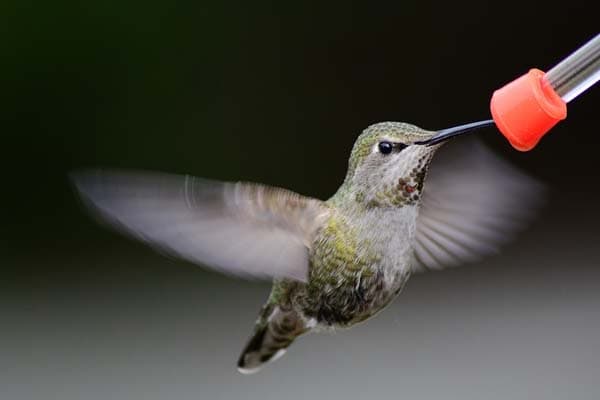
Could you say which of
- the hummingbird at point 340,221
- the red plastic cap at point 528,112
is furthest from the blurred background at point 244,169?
the red plastic cap at point 528,112

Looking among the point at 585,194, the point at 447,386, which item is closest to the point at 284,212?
the point at 447,386

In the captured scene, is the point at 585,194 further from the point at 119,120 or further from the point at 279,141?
the point at 119,120

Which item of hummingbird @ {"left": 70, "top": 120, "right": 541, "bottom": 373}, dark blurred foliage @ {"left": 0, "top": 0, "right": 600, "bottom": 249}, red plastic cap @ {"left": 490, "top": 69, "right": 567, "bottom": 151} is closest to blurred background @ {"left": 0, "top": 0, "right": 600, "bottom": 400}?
dark blurred foliage @ {"left": 0, "top": 0, "right": 600, "bottom": 249}

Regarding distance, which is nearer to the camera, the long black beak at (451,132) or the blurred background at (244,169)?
the long black beak at (451,132)

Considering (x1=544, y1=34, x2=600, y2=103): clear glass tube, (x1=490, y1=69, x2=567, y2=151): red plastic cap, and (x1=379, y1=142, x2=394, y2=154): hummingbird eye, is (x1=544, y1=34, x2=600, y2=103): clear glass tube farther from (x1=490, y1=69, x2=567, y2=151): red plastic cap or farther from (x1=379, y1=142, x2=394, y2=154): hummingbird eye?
(x1=379, y1=142, x2=394, y2=154): hummingbird eye

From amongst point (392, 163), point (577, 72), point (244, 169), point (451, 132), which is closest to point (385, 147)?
point (392, 163)

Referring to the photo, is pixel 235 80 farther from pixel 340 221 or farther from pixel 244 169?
pixel 340 221

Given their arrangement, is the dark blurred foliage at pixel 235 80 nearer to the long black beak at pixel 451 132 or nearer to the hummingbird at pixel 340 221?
the hummingbird at pixel 340 221
